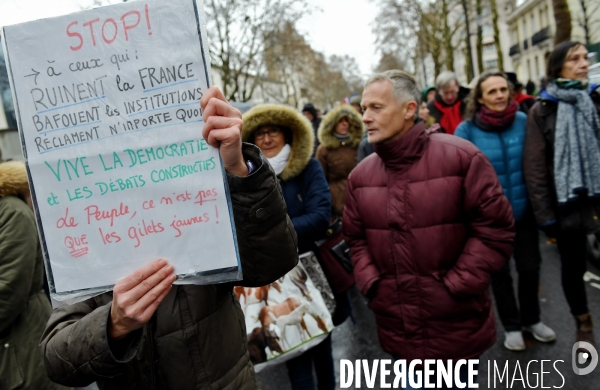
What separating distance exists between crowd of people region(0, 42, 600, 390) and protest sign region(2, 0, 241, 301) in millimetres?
81

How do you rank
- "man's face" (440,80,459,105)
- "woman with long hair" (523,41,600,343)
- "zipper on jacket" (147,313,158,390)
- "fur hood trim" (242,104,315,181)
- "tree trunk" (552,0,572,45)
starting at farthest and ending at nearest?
"tree trunk" (552,0,572,45) → "man's face" (440,80,459,105) → "woman with long hair" (523,41,600,343) → "fur hood trim" (242,104,315,181) → "zipper on jacket" (147,313,158,390)

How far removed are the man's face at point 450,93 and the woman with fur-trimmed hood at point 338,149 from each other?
1012mm

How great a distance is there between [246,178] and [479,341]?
1592 millimetres

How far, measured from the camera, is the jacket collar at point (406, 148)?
2.27 m

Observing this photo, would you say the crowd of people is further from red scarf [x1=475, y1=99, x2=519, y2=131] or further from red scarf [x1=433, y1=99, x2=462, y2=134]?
red scarf [x1=433, y1=99, x2=462, y2=134]

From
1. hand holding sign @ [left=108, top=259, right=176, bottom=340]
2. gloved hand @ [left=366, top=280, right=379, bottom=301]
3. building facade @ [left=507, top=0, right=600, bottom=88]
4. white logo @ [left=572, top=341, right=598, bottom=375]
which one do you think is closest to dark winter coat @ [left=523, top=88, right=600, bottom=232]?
white logo @ [left=572, top=341, right=598, bottom=375]

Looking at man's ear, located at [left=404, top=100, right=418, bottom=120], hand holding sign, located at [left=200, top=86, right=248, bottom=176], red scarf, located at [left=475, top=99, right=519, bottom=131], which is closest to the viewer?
hand holding sign, located at [left=200, top=86, right=248, bottom=176]

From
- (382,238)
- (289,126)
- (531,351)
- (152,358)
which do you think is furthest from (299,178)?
(531,351)

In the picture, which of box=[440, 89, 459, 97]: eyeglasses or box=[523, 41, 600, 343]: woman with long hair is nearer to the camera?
box=[523, 41, 600, 343]: woman with long hair

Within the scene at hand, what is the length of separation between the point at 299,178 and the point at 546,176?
66.5 inches

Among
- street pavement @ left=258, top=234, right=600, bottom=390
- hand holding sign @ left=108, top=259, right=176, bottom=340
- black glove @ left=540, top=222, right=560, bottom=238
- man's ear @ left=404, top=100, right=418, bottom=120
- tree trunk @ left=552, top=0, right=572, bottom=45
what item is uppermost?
tree trunk @ left=552, top=0, right=572, bottom=45

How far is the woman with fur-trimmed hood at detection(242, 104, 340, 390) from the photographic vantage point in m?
2.76

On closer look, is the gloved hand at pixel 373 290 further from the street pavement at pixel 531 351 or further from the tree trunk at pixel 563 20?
the tree trunk at pixel 563 20

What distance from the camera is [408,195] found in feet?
7.45
